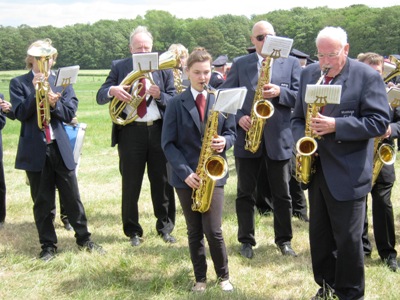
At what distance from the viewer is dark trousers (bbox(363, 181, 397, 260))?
17.1 ft

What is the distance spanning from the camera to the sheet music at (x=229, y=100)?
4.21 m

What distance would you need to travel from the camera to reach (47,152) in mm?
5578

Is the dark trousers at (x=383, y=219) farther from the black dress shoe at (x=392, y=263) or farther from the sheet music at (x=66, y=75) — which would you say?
the sheet music at (x=66, y=75)

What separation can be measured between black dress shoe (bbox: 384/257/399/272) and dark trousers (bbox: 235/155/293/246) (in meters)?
1.10

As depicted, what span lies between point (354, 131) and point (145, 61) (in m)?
2.57

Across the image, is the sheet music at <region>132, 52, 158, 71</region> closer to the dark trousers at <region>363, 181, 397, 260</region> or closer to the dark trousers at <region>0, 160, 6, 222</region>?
the dark trousers at <region>363, 181, 397, 260</region>

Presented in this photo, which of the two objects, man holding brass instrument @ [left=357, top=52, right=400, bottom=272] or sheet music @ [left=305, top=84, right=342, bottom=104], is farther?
man holding brass instrument @ [left=357, top=52, right=400, bottom=272]

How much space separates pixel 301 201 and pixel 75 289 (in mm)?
3727

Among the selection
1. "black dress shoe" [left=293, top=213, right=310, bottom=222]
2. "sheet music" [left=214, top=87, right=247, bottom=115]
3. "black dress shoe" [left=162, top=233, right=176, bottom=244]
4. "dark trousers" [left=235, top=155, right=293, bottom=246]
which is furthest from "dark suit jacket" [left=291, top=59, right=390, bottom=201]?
"black dress shoe" [left=293, top=213, right=310, bottom=222]

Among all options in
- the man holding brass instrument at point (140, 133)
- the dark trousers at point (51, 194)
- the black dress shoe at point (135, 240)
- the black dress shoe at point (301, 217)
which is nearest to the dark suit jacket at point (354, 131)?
the man holding brass instrument at point (140, 133)

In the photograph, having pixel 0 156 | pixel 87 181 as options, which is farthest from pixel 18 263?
pixel 87 181

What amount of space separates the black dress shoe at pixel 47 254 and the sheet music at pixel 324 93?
141 inches

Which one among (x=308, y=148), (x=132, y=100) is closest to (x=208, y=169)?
(x=308, y=148)

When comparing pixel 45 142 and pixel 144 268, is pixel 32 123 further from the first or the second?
pixel 144 268
